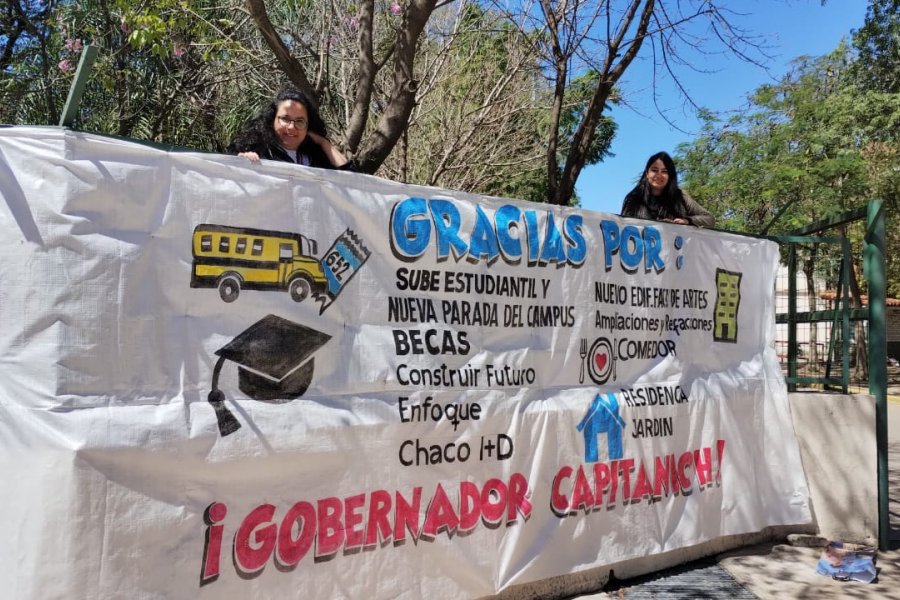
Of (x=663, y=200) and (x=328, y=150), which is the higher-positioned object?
(x=663, y=200)

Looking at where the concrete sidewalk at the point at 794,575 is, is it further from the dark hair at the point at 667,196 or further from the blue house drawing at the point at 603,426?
the dark hair at the point at 667,196

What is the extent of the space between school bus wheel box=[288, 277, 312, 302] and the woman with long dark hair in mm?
2623

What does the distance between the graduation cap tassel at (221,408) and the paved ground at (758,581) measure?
209 centimetres

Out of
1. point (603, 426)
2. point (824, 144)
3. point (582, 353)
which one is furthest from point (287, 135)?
point (824, 144)

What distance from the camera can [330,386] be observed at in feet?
10.1

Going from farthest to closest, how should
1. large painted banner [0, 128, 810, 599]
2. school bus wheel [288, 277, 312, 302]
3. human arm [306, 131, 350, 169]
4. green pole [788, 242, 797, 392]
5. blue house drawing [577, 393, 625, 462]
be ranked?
1. green pole [788, 242, 797, 392]
2. blue house drawing [577, 393, 625, 462]
3. human arm [306, 131, 350, 169]
4. school bus wheel [288, 277, 312, 302]
5. large painted banner [0, 128, 810, 599]

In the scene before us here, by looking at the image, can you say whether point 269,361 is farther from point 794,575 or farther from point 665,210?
point 794,575

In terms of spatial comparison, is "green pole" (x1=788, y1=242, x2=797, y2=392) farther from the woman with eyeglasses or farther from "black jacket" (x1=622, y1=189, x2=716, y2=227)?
the woman with eyeglasses

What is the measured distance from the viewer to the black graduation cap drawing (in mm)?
2812

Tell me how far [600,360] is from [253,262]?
202 centimetres

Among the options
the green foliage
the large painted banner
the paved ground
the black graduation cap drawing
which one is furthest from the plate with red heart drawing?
the green foliage

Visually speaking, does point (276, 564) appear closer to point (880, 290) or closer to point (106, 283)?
point (106, 283)

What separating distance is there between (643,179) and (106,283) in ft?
11.9

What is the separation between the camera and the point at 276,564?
2879mm
